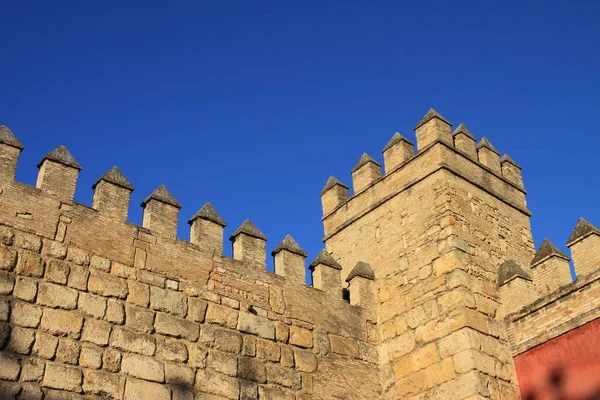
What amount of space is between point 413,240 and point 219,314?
9.47 ft

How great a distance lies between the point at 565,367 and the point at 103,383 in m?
4.94

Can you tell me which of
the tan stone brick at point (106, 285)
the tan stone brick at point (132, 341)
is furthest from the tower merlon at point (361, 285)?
the tan stone brick at point (106, 285)

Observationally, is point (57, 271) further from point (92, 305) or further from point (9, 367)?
point (9, 367)

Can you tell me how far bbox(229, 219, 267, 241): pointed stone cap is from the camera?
920cm

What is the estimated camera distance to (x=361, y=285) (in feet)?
32.6

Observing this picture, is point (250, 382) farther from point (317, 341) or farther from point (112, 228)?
point (112, 228)

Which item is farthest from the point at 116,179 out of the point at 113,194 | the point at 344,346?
the point at 344,346

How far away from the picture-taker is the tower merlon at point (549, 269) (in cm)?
893

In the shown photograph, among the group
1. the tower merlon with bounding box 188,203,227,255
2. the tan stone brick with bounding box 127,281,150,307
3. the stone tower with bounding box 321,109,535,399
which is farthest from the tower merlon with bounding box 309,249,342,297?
the tan stone brick with bounding box 127,281,150,307

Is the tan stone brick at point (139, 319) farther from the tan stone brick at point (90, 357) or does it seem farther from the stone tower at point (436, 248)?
the stone tower at point (436, 248)

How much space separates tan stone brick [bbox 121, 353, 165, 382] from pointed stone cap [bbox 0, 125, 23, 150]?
96.2 inches

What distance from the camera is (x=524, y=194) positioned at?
1118cm

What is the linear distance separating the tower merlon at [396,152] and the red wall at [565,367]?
3.22m

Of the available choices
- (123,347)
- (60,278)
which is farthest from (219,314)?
(60,278)
